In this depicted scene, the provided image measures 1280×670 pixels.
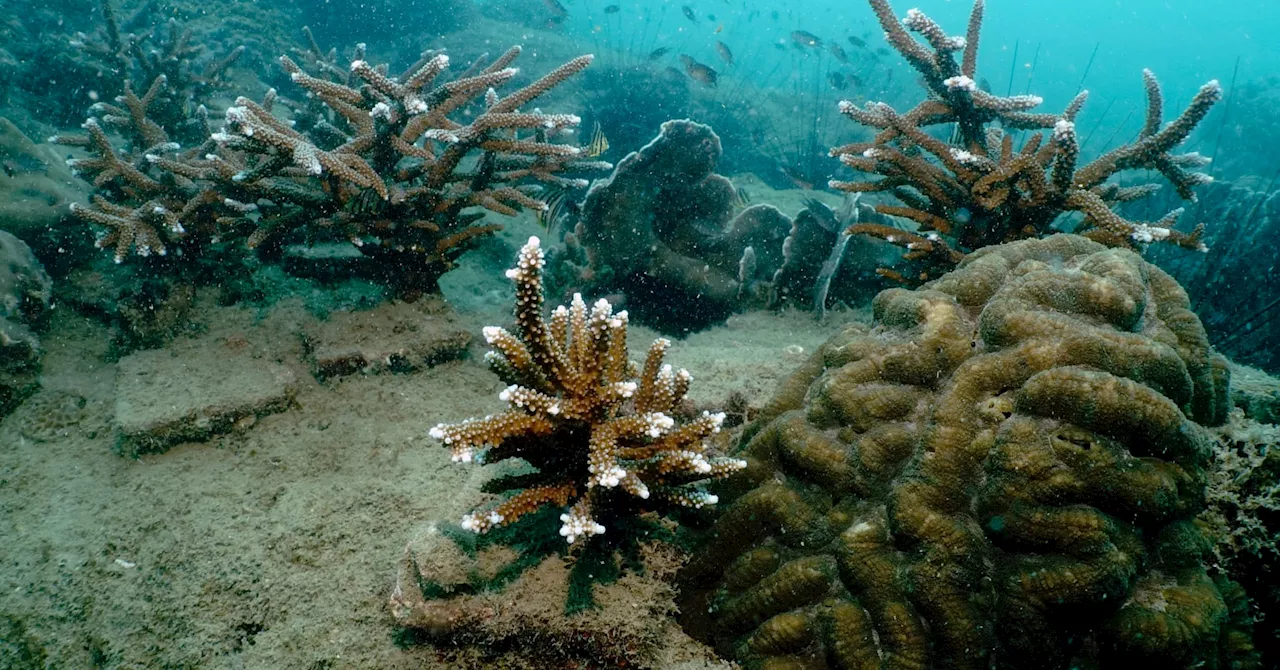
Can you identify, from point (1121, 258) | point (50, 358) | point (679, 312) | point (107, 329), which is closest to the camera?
point (1121, 258)

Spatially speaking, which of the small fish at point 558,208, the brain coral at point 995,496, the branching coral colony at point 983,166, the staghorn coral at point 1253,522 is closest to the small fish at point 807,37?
the small fish at point 558,208

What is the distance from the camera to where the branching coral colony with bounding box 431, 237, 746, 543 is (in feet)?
6.95

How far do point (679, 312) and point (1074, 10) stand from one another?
408 ft

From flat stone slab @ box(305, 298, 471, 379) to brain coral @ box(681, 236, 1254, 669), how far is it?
2648 millimetres

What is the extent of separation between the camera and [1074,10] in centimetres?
9269

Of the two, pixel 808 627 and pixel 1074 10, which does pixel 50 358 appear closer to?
pixel 808 627

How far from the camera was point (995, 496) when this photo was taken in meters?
1.93

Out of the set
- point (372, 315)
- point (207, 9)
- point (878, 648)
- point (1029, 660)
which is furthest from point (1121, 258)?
point (207, 9)

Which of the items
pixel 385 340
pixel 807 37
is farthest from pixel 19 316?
pixel 807 37

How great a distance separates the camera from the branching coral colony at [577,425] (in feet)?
6.95

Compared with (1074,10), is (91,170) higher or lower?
lower

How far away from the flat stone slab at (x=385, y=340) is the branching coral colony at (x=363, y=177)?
28 cm

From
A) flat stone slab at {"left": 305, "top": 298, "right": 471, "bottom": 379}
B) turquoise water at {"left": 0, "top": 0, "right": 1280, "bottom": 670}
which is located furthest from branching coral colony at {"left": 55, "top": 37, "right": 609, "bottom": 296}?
flat stone slab at {"left": 305, "top": 298, "right": 471, "bottom": 379}

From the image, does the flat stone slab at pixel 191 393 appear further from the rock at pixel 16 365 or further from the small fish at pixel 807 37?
the small fish at pixel 807 37
